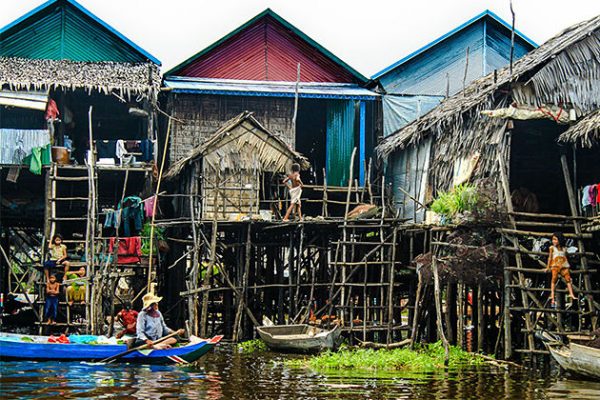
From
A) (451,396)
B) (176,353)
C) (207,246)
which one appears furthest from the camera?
(207,246)

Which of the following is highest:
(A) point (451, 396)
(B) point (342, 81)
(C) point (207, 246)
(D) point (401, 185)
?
(B) point (342, 81)

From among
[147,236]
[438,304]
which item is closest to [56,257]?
[147,236]

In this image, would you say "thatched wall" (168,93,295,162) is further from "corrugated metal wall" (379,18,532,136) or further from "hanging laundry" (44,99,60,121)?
"corrugated metal wall" (379,18,532,136)

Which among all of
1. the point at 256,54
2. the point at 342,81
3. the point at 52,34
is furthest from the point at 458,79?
the point at 52,34

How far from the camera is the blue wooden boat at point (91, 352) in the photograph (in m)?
17.1

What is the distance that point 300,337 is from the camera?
63.0ft

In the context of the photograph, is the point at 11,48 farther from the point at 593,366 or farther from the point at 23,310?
the point at 593,366

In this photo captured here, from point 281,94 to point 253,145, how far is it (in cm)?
224

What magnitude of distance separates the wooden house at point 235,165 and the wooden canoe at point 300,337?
10.8 ft

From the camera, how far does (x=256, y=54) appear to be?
1023 inches

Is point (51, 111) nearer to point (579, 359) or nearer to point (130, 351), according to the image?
point (130, 351)

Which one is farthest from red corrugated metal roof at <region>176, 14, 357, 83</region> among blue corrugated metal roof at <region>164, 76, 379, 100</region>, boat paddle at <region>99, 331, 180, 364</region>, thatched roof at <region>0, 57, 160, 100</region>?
boat paddle at <region>99, 331, 180, 364</region>

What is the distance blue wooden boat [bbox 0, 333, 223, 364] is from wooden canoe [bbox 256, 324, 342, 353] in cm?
235

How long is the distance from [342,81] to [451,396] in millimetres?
13683
